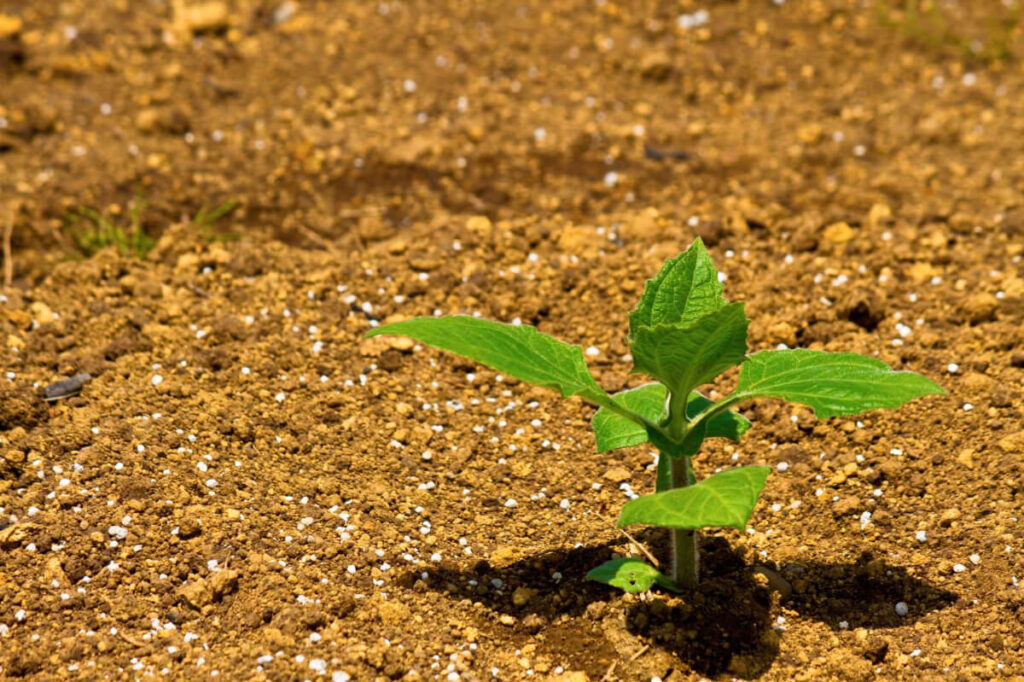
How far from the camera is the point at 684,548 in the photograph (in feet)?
7.63

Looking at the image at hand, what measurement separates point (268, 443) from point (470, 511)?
1.90 ft

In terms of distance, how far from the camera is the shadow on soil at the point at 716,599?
229cm

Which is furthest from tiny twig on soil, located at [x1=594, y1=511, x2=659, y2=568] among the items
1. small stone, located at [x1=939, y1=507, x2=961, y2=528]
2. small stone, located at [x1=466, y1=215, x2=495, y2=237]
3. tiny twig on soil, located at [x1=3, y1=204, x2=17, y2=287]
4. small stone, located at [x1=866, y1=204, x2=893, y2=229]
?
tiny twig on soil, located at [x1=3, y1=204, x2=17, y2=287]

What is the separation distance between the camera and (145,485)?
8.62 feet

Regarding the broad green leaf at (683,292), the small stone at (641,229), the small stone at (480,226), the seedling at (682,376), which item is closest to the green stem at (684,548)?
the seedling at (682,376)

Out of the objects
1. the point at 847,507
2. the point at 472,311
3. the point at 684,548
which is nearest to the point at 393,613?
the point at 684,548

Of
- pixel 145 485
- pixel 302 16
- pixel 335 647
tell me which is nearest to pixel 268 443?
pixel 145 485

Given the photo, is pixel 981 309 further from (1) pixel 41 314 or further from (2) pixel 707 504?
(1) pixel 41 314

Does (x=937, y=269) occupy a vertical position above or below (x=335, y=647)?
above

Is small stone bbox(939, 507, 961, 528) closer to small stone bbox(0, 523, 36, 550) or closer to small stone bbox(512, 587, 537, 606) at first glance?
small stone bbox(512, 587, 537, 606)

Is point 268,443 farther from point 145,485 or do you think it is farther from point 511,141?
point 511,141

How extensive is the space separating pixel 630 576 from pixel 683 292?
1.98 feet

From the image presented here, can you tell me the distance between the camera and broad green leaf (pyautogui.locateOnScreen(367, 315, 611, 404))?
6.86 ft

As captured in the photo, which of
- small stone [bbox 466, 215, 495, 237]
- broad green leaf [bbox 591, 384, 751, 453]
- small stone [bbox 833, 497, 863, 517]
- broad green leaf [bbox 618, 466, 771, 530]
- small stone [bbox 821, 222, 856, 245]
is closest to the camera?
broad green leaf [bbox 618, 466, 771, 530]
